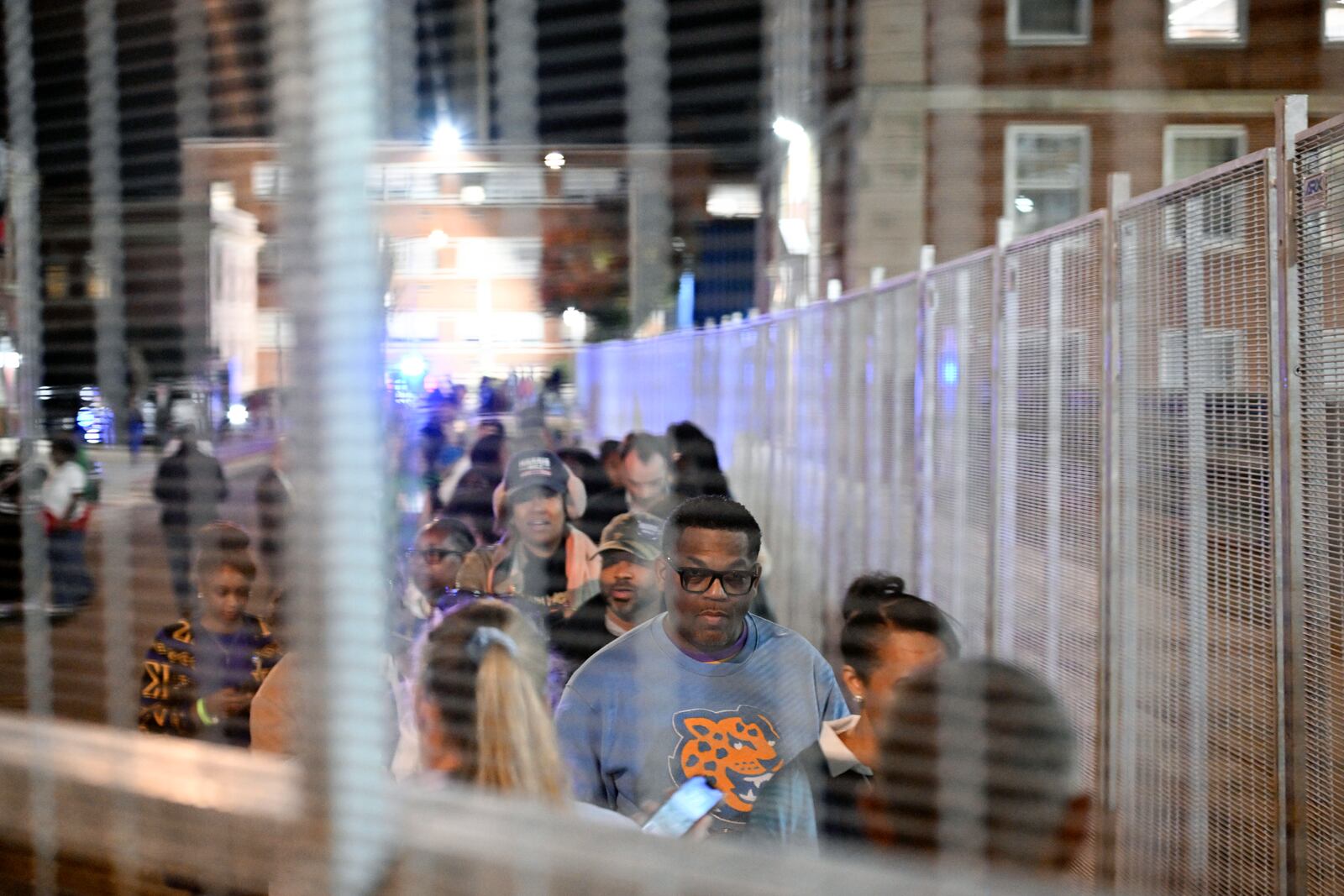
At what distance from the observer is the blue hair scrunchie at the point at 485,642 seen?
67.8 inches

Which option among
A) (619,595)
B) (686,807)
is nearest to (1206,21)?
(619,595)

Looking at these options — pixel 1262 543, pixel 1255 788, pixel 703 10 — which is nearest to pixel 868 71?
pixel 703 10

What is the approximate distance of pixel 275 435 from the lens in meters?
1.57

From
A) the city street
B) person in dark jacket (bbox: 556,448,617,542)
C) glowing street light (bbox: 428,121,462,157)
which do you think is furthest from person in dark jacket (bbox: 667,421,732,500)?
→ glowing street light (bbox: 428,121,462,157)

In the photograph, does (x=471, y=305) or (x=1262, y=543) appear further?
(x=1262, y=543)

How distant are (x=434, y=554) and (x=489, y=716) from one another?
1.43m

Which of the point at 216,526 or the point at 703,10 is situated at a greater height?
the point at 703,10

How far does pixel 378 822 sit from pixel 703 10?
93 cm

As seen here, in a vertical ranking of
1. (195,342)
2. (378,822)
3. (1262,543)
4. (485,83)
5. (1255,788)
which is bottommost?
(1255,788)

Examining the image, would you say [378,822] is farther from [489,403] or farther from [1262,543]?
[1262,543]

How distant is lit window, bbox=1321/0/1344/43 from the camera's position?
7.80 feet

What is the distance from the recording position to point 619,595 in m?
2.73

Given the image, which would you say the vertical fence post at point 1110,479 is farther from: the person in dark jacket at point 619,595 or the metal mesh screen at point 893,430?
the metal mesh screen at point 893,430

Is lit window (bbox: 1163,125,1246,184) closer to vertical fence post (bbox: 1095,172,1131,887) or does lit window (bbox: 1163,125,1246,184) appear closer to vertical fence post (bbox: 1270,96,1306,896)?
vertical fence post (bbox: 1095,172,1131,887)
